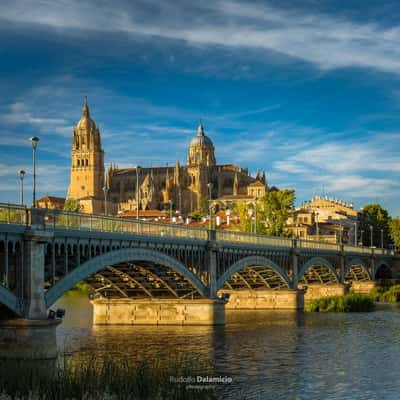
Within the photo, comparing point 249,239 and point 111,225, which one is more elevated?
point 249,239

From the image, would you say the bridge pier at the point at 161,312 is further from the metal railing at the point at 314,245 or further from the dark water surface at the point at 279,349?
the metal railing at the point at 314,245

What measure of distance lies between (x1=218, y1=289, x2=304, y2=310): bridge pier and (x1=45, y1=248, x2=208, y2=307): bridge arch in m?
22.1

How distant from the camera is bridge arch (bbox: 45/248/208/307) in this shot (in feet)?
140

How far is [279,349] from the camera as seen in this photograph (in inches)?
1989

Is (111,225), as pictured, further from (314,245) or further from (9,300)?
(314,245)

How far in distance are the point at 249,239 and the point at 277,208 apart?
184 ft

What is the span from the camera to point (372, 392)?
3556cm

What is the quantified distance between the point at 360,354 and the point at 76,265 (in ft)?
54.2

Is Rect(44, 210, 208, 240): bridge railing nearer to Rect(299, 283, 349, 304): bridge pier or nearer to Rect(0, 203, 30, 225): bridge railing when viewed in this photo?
Rect(0, 203, 30, 225): bridge railing

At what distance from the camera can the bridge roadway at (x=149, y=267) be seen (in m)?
40.7

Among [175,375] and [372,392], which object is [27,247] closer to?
[175,375]

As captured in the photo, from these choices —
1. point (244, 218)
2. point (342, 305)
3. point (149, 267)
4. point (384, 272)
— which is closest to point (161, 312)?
point (149, 267)

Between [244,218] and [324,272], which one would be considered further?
[244,218]

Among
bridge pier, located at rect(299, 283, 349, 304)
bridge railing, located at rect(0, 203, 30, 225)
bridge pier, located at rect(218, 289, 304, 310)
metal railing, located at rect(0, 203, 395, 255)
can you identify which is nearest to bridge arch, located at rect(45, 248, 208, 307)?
metal railing, located at rect(0, 203, 395, 255)
